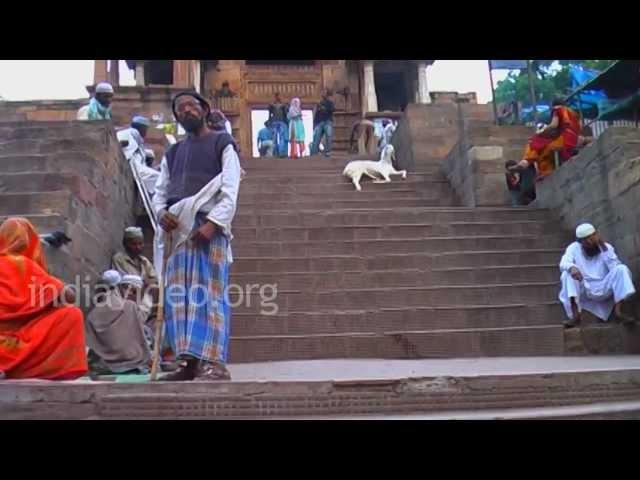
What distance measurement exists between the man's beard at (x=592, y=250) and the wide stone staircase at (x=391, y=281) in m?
0.63

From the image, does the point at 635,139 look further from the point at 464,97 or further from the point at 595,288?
the point at 464,97

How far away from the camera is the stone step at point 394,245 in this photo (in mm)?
8156

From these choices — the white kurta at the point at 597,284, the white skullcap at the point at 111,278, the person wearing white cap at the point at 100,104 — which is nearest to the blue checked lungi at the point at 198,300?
the white skullcap at the point at 111,278

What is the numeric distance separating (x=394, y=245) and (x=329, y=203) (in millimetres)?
2170

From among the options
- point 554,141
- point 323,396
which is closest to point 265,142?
point 554,141

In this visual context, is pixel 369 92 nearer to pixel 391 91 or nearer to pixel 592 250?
pixel 391 91

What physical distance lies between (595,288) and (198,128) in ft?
14.1

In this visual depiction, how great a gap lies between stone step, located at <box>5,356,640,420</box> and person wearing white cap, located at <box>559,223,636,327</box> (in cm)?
288

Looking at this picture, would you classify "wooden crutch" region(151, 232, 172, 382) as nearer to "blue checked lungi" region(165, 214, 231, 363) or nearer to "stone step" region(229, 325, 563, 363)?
"blue checked lungi" region(165, 214, 231, 363)

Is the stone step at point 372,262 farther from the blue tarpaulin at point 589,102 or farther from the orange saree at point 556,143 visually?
the blue tarpaulin at point 589,102

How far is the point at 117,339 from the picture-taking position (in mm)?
5625

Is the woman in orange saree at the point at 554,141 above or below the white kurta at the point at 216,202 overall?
above

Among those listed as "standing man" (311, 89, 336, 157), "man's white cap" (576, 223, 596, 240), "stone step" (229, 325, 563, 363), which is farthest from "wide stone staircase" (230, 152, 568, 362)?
"standing man" (311, 89, 336, 157)

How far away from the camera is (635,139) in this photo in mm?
7371
